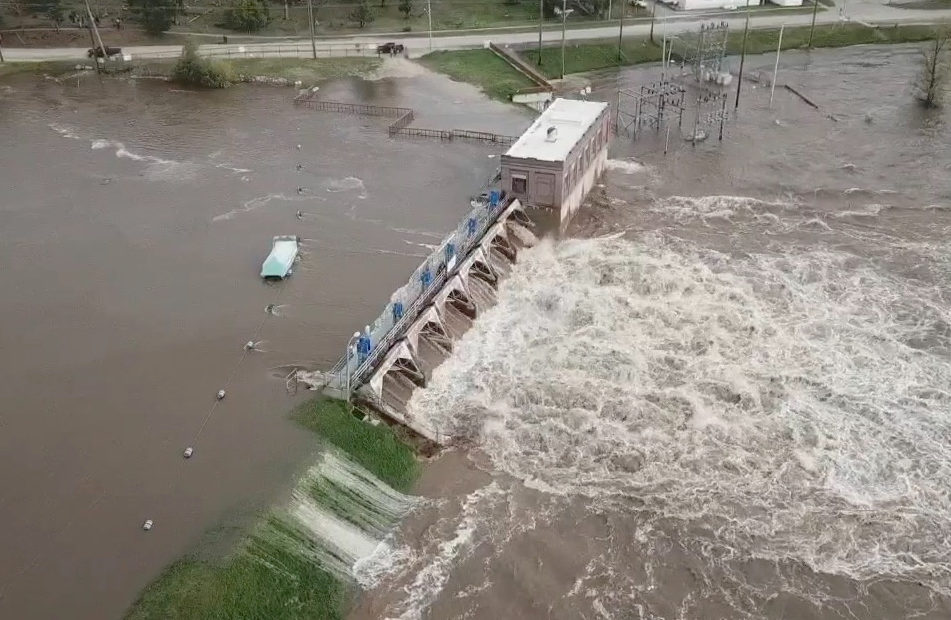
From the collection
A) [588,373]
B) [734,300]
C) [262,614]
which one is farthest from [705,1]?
[262,614]

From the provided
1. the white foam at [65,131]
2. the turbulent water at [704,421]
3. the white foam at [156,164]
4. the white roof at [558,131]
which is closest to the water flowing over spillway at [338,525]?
the turbulent water at [704,421]

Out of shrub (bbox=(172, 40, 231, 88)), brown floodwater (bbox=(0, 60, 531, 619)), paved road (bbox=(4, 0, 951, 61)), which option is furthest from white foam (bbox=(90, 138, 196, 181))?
paved road (bbox=(4, 0, 951, 61))

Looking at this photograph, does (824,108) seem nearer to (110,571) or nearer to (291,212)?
(291,212)

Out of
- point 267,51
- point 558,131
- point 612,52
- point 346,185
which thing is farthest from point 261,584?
point 612,52

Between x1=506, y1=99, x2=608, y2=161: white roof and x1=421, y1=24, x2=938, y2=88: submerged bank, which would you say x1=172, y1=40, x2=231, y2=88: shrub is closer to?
x1=421, y1=24, x2=938, y2=88: submerged bank

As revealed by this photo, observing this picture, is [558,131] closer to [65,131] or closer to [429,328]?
[429,328]

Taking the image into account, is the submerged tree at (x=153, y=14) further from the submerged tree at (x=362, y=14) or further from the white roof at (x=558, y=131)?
the white roof at (x=558, y=131)
